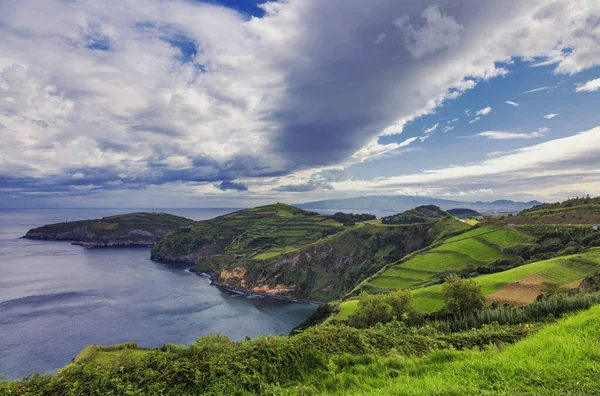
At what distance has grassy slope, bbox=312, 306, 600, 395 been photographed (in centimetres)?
696

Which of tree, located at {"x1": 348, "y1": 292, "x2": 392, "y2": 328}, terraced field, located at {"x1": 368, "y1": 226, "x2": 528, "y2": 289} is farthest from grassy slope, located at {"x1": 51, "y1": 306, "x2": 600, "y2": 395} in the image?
terraced field, located at {"x1": 368, "y1": 226, "x2": 528, "y2": 289}

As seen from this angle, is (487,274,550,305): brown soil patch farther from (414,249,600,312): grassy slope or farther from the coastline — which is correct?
the coastline

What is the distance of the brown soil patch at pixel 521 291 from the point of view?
133ft

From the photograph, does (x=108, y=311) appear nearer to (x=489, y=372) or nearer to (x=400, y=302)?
(x=400, y=302)

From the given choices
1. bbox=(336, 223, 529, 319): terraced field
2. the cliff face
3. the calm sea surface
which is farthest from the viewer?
the cliff face

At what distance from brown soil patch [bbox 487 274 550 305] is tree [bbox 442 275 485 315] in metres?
7.82

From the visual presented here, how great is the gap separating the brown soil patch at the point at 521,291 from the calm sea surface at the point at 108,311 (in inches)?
2350

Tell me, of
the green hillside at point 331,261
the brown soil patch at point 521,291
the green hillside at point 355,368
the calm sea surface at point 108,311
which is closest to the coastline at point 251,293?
the green hillside at point 331,261

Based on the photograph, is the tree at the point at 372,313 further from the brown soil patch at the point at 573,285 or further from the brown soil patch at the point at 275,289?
the brown soil patch at the point at 275,289

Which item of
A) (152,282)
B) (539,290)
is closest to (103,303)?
(152,282)

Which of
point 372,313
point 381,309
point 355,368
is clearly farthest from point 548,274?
point 355,368

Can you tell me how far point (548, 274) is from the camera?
48.2 meters

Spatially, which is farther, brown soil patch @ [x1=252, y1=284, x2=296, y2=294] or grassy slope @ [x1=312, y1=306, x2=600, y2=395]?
brown soil patch @ [x1=252, y1=284, x2=296, y2=294]

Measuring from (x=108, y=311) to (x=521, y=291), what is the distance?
372 ft
